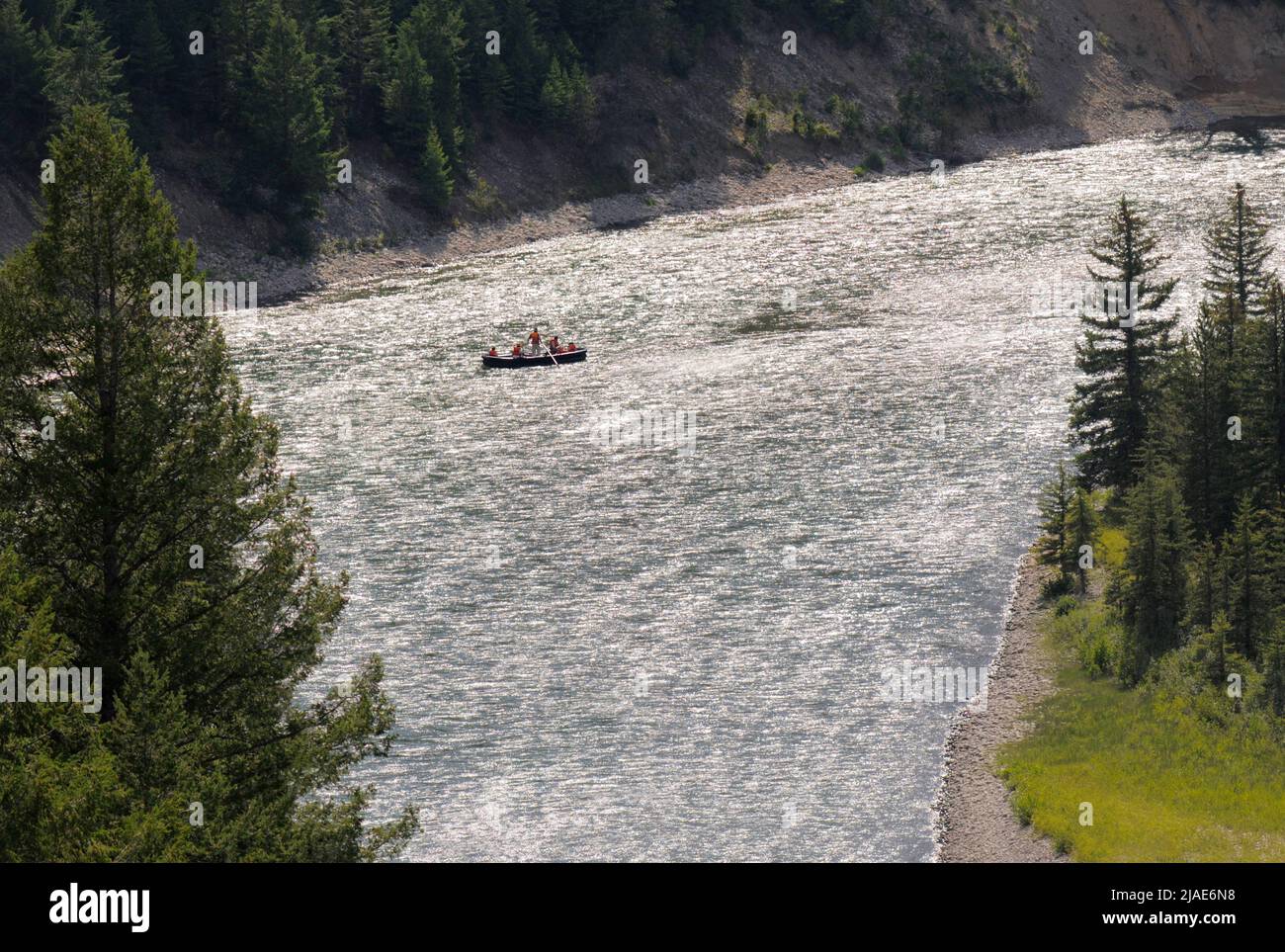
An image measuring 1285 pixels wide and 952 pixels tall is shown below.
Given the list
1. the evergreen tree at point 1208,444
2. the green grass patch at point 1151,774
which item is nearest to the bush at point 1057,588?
the evergreen tree at point 1208,444

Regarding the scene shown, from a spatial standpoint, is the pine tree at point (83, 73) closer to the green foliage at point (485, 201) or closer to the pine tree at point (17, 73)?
the pine tree at point (17, 73)

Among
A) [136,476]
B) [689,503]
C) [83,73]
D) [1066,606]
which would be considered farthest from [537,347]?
[136,476]

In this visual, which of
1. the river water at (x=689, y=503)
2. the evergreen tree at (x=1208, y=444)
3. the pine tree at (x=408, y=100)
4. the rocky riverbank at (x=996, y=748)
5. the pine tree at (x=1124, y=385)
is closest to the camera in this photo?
the rocky riverbank at (x=996, y=748)

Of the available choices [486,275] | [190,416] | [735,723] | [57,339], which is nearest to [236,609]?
[190,416]

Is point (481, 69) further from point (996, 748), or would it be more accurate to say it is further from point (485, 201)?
point (996, 748)

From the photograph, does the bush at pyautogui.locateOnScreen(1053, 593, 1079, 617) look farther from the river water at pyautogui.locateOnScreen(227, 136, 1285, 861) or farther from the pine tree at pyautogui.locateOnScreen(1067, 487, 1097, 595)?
the river water at pyautogui.locateOnScreen(227, 136, 1285, 861)

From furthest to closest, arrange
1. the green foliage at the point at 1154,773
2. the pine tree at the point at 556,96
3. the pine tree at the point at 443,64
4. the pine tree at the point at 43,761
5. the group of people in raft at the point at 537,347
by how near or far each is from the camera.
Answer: the pine tree at the point at 556,96
the pine tree at the point at 443,64
the group of people in raft at the point at 537,347
the green foliage at the point at 1154,773
the pine tree at the point at 43,761
